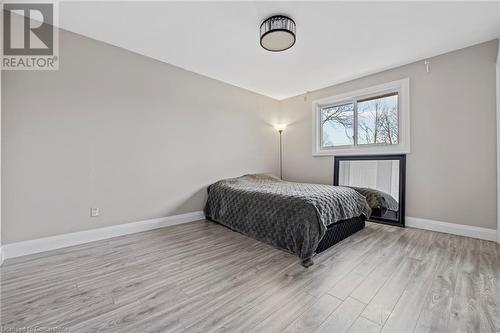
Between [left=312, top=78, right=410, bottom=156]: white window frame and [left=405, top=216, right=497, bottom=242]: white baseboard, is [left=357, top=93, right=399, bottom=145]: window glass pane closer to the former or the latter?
[left=312, top=78, right=410, bottom=156]: white window frame

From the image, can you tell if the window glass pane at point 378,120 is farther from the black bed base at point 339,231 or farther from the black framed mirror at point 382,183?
the black bed base at point 339,231

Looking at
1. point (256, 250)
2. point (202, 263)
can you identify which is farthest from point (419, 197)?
point (202, 263)

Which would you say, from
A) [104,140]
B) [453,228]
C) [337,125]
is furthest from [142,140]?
[453,228]

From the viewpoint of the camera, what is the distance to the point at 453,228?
2721 millimetres

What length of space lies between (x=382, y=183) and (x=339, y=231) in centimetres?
142

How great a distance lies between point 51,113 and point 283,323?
3.10 metres

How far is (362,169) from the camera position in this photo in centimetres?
354

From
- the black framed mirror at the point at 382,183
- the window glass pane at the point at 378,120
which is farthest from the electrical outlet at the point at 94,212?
the window glass pane at the point at 378,120

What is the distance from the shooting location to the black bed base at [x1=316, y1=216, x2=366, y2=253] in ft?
7.50

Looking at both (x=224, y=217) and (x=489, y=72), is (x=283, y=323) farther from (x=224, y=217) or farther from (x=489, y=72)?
(x=489, y=72)

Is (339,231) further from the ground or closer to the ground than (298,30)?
closer to the ground

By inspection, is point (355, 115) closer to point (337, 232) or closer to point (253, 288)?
point (337, 232)

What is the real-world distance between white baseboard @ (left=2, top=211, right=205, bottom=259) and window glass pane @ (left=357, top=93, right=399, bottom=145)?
3475mm

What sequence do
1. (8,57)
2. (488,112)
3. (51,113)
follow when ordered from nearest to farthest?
(8,57), (51,113), (488,112)
